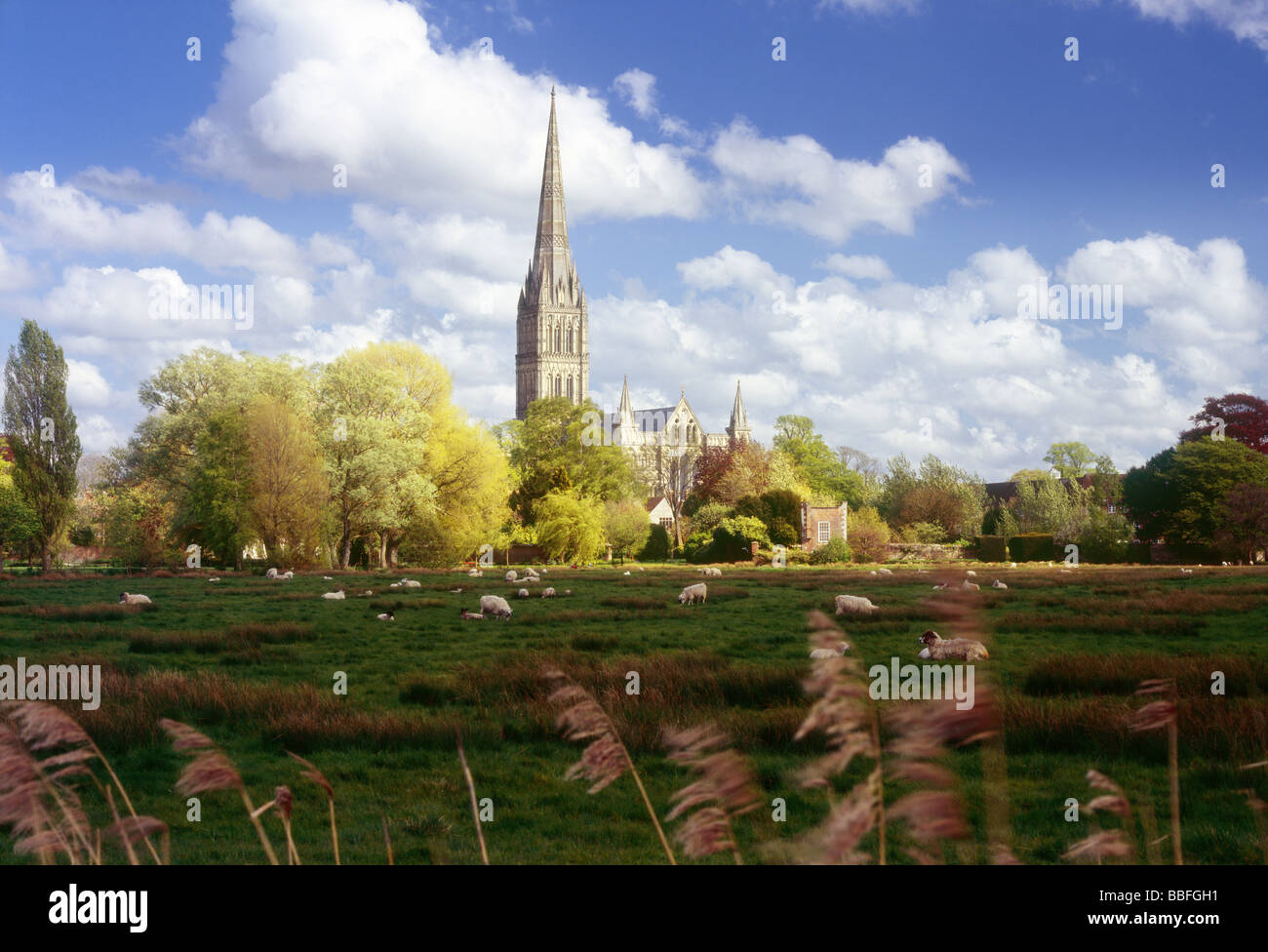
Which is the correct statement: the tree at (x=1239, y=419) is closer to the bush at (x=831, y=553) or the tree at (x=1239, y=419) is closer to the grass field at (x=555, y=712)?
the bush at (x=831, y=553)

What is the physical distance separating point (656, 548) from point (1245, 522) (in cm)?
4205

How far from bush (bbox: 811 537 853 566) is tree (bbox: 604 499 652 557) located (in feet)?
46.2

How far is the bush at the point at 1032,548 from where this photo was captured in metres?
69.6

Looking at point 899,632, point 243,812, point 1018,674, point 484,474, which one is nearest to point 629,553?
point 484,474

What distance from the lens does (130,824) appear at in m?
3.45

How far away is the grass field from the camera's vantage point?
795 cm

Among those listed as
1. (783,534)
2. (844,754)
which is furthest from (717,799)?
(783,534)

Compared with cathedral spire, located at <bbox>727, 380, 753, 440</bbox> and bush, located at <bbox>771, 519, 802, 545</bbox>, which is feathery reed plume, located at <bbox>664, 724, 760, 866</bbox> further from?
cathedral spire, located at <bbox>727, 380, 753, 440</bbox>

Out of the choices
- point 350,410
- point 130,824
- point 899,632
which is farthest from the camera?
point 350,410

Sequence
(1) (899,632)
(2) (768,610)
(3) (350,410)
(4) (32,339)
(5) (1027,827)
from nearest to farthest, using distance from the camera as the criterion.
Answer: (5) (1027,827), (1) (899,632), (2) (768,610), (4) (32,339), (3) (350,410)

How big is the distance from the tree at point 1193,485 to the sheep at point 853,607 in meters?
41.0

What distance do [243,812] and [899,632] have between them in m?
14.9

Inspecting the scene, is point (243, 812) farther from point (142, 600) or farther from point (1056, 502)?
point (1056, 502)

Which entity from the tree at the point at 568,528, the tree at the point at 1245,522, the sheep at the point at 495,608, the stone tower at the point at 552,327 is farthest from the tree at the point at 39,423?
the stone tower at the point at 552,327
